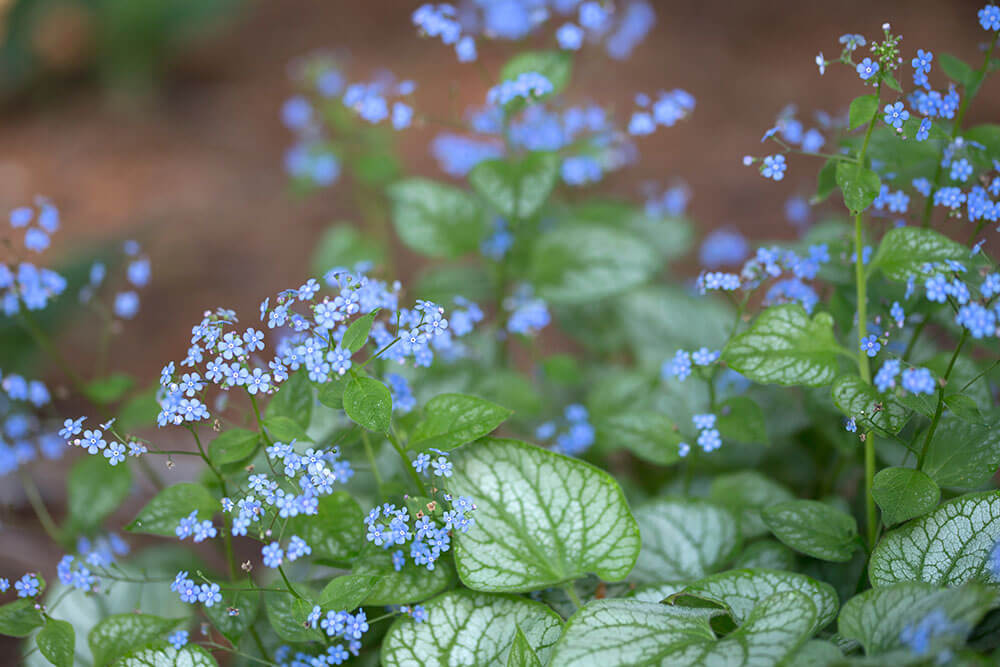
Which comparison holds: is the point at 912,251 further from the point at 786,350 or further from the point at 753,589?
the point at 753,589

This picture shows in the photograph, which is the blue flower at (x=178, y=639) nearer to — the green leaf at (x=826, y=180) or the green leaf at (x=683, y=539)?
the green leaf at (x=683, y=539)

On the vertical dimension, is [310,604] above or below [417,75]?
below

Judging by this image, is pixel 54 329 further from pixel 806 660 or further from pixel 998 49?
pixel 998 49

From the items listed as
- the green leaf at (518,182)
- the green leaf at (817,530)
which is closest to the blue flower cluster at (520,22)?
the green leaf at (518,182)

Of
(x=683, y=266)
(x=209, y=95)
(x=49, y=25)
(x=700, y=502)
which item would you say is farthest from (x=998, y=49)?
(x=49, y=25)

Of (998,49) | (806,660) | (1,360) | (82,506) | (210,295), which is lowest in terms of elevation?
(806,660)

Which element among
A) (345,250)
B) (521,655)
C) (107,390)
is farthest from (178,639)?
(345,250)

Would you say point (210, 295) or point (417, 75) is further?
point (417, 75)
